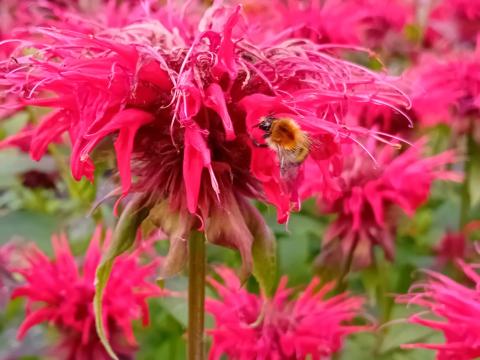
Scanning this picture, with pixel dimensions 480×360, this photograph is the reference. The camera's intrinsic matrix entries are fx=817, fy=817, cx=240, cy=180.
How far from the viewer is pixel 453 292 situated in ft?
2.44

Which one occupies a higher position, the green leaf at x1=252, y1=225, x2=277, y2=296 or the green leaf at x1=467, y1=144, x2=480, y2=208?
the green leaf at x1=467, y1=144, x2=480, y2=208

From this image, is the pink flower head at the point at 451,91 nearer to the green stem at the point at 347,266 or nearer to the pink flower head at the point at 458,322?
the green stem at the point at 347,266

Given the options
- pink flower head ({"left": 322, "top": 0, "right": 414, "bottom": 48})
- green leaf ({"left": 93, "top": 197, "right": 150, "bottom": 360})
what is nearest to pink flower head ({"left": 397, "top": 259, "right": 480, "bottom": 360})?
green leaf ({"left": 93, "top": 197, "right": 150, "bottom": 360})

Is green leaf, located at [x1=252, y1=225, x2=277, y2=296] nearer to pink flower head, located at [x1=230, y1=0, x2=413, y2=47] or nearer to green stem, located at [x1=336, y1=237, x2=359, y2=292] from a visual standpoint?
green stem, located at [x1=336, y1=237, x2=359, y2=292]

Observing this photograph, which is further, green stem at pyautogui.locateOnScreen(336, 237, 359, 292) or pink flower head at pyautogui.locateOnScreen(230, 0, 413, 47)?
pink flower head at pyautogui.locateOnScreen(230, 0, 413, 47)

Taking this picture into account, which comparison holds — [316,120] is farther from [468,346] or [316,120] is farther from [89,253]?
[89,253]

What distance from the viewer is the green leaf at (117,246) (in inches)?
26.7

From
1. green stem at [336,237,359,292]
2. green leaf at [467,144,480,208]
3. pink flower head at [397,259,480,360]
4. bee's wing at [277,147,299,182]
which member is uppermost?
green leaf at [467,144,480,208]

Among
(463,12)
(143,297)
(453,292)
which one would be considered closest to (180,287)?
(143,297)

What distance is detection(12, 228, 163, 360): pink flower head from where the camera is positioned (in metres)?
0.93

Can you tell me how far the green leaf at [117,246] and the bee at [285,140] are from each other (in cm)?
12

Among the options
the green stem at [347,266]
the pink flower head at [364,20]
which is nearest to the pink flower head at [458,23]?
the pink flower head at [364,20]

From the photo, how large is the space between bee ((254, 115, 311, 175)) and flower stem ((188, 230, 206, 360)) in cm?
10

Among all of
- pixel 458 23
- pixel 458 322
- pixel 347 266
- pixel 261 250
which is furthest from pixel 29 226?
pixel 458 23
